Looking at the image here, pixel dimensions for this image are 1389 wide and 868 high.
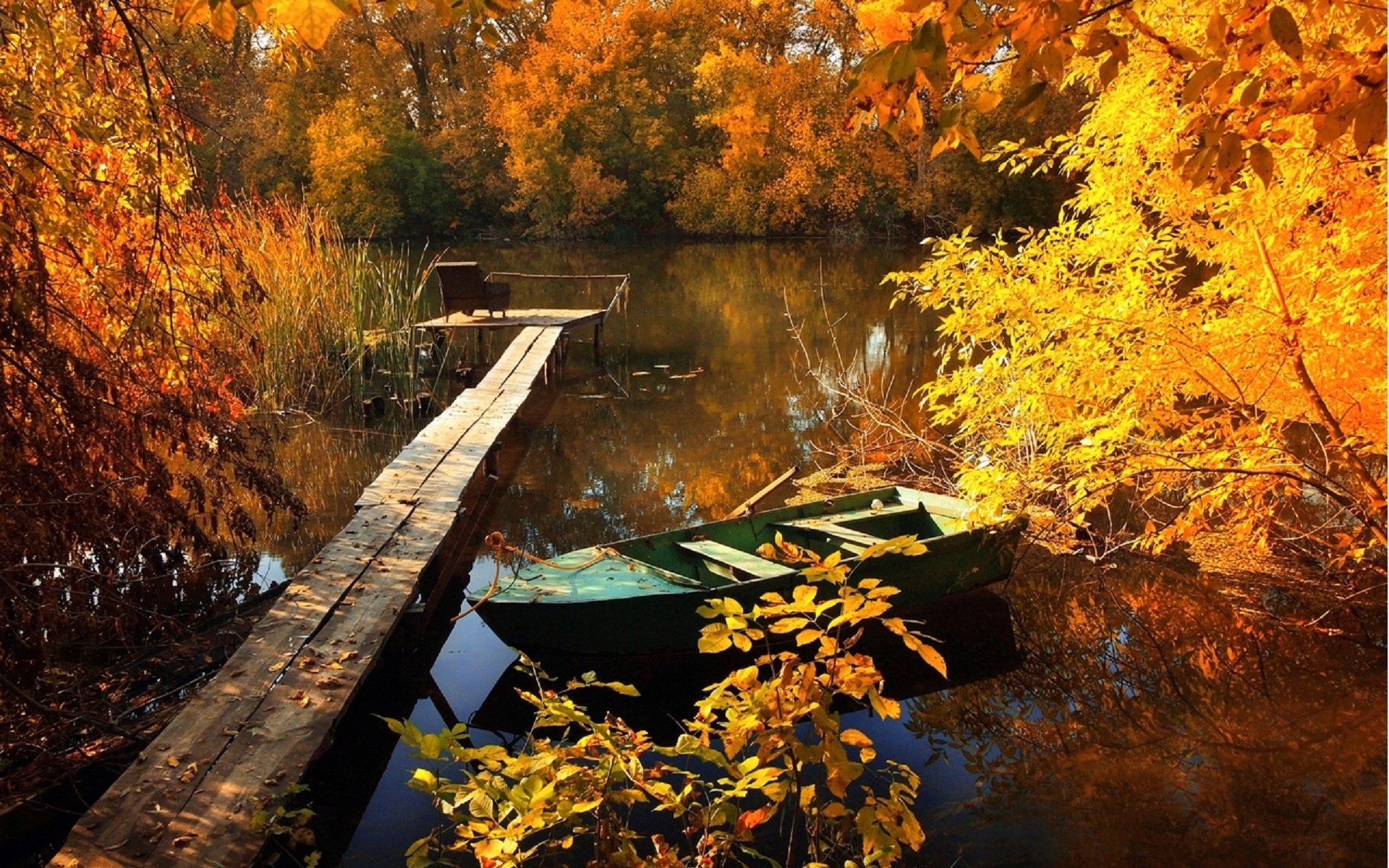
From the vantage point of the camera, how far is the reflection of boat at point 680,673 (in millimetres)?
5496

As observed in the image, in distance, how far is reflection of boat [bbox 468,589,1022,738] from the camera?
216 inches

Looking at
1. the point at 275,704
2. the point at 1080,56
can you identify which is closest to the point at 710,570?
the point at 275,704

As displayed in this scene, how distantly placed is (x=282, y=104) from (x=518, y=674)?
107 ft

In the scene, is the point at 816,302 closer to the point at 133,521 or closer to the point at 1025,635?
the point at 1025,635

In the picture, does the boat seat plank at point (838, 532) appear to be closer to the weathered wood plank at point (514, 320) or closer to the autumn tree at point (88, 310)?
the autumn tree at point (88, 310)

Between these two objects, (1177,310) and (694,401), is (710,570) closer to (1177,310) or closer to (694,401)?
(1177,310)

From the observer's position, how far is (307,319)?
36.3 ft

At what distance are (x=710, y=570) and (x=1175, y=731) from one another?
2386 millimetres

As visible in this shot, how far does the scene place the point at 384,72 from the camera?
36.4m

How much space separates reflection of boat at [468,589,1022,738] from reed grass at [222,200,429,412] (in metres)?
5.84

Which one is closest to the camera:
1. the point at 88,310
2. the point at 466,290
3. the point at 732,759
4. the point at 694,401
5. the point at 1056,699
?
the point at 732,759

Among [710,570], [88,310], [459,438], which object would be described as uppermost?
[88,310]

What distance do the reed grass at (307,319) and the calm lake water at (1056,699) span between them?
78cm

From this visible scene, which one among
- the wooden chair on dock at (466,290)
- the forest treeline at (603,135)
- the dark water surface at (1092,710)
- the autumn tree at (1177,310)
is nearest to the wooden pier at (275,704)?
the dark water surface at (1092,710)
